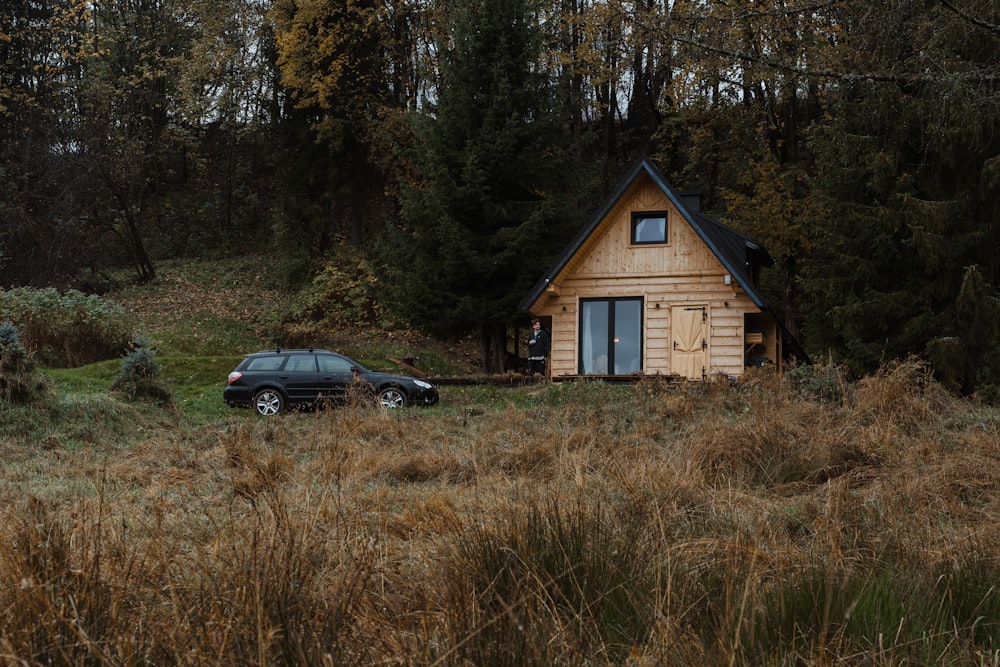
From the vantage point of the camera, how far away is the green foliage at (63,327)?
28.0m

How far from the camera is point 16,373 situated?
15430 mm

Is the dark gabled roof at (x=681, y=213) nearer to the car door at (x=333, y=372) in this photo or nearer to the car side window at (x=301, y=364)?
the car door at (x=333, y=372)

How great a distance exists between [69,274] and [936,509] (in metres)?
38.3

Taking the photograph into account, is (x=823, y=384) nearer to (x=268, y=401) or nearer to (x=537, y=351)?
(x=537, y=351)

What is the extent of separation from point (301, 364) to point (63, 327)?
990 centimetres

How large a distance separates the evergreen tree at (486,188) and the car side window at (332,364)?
5719 mm

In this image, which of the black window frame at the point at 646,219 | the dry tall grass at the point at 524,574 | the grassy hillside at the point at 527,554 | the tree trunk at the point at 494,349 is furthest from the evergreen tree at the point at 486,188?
the dry tall grass at the point at 524,574

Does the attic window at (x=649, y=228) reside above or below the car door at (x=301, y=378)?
above

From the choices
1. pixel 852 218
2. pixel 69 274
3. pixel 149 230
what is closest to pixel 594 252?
pixel 852 218

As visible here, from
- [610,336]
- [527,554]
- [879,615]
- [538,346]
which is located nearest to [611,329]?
[610,336]

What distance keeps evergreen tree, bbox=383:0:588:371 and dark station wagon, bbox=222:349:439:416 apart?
6.06m

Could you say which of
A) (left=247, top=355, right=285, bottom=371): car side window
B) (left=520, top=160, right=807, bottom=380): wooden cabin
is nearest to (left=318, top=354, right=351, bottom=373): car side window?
(left=247, top=355, right=285, bottom=371): car side window

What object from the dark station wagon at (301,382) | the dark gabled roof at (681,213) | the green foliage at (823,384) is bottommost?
the dark station wagon at (301,382)

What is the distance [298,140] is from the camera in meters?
40.0
